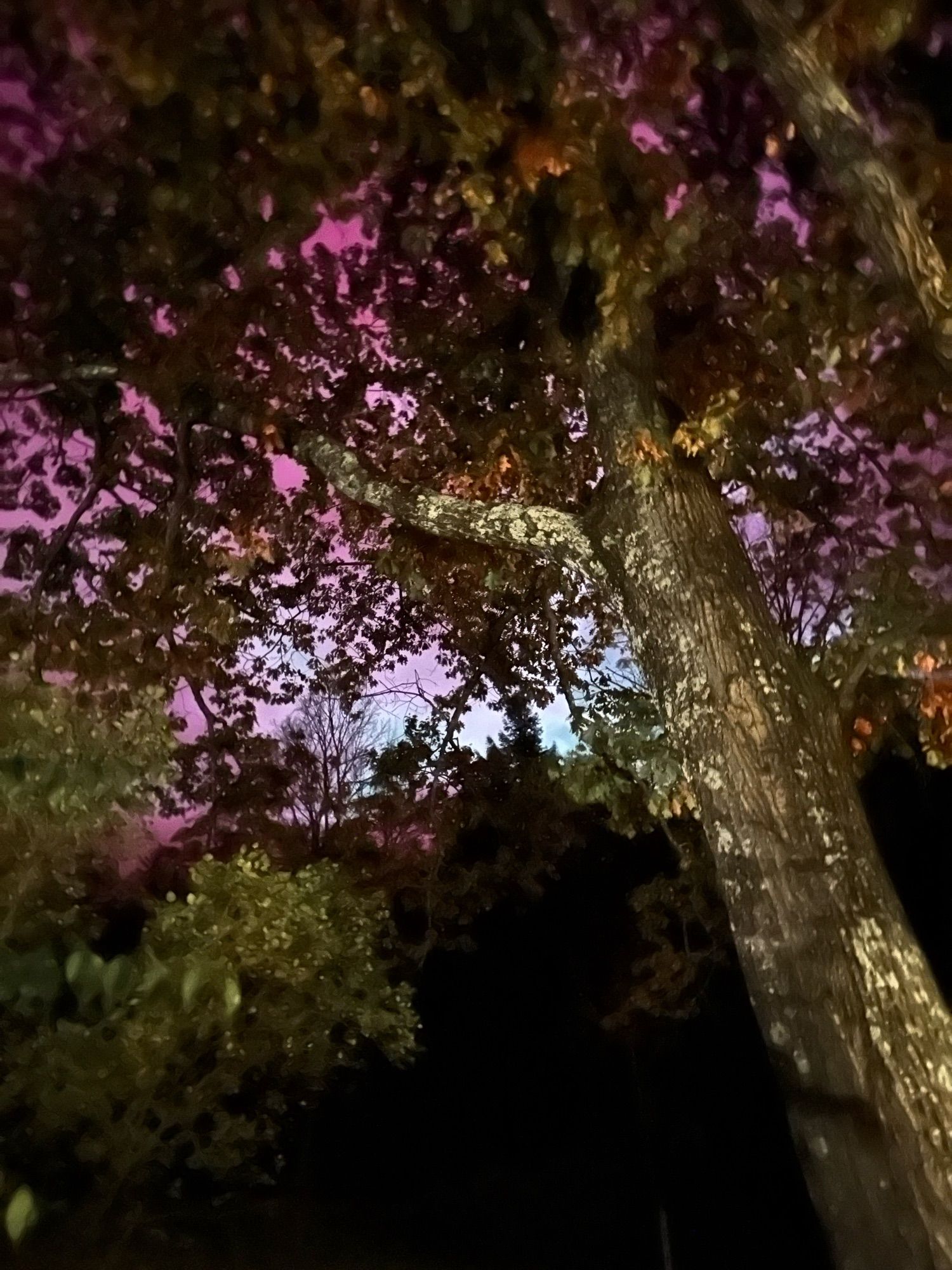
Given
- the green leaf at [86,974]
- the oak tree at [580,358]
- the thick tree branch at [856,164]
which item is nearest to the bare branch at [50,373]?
the oak tree at [580,358]

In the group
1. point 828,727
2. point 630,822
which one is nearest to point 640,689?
point 630,822

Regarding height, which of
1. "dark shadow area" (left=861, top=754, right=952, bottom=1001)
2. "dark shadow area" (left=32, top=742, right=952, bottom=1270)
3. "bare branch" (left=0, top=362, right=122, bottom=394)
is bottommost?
"dark shadow area" (left=32, top=742, right=952, bottom=1270)

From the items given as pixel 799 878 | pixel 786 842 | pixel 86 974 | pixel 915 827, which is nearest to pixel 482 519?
pixel 786 842

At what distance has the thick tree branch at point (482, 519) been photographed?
3889mm

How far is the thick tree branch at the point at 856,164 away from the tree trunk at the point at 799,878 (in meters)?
1.18

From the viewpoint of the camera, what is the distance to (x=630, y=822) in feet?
19.4

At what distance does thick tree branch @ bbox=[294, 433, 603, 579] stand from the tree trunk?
0.13m

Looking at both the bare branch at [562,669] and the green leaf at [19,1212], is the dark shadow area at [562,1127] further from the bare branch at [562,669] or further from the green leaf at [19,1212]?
the bare branch at [562,669]

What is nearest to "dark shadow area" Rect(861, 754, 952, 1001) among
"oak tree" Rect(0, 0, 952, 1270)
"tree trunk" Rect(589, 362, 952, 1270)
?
"oak tree" Rect(0, 0, 952, 1270)

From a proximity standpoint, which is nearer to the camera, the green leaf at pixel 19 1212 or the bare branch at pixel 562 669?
the green leaf at pixel 19 1212

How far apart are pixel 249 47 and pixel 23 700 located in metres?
→ 2.88

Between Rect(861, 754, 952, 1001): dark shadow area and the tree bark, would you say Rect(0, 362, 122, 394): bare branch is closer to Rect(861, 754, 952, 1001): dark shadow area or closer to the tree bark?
the tree bark

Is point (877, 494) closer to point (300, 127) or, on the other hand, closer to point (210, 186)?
point (300, 127)

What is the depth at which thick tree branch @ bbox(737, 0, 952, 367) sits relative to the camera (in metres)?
2.77
